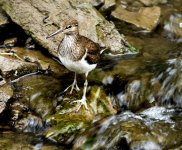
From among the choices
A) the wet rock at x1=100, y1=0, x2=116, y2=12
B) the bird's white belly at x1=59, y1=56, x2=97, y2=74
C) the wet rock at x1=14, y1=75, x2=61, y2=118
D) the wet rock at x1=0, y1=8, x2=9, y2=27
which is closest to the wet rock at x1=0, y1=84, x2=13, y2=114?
the wet rock at x1=14, y1=75, x2=61, y2=118

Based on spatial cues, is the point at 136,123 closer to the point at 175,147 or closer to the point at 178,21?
the point at 175,147

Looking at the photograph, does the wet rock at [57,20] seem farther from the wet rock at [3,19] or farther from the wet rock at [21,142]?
the wet rock at [21,142]

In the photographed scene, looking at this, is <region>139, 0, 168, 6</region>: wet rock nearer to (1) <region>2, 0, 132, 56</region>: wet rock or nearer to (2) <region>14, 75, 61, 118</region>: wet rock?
(1) <region>2, 0, 132, 56</region>: wet rock

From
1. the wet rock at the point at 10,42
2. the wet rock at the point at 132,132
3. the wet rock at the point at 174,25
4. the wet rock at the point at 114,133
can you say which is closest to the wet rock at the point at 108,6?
the wet rock at the point at 174,25

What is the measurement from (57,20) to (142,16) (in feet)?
9.82

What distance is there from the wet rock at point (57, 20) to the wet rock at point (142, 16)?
4.61 feet

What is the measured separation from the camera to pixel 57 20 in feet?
38.9

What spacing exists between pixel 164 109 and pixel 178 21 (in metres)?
5.15

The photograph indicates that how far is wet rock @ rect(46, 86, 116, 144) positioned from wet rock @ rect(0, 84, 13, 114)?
85cm

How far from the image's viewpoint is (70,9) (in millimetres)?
12102

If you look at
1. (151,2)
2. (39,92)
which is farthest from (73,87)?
(151,2)

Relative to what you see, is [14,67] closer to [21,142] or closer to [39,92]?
[39,92]

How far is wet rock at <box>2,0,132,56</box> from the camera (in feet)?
38.2

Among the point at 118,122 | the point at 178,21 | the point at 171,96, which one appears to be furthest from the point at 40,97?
the point at 178,21
